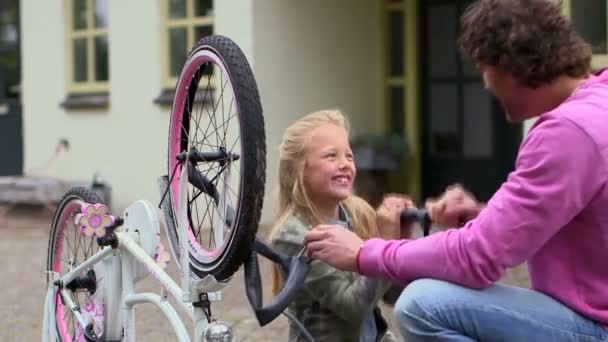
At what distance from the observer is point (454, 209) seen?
8.84ft

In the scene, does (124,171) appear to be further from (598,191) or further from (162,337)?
(598,191)

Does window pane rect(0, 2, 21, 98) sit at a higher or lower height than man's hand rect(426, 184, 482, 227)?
higher

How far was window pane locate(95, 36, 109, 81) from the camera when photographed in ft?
39.0

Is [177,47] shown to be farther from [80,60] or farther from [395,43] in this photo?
[395,43]

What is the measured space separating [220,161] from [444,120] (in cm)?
795

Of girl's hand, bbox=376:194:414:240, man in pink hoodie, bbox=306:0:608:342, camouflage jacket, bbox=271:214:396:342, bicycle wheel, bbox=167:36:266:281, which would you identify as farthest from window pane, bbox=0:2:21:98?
man in pink hoodie, bbox=306:0:608:342

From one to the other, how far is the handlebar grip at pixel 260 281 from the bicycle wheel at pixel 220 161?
2.0 inches

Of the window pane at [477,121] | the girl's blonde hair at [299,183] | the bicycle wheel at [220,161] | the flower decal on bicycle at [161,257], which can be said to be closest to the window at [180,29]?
the window pane at [477,121]

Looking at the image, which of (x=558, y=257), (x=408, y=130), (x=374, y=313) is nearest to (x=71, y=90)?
(x=408, y=130)

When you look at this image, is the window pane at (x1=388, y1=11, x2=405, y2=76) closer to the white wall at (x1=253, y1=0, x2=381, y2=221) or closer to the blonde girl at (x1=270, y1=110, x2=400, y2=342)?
the white wall at (x1=253, y1=0, x2=381, y2=221)

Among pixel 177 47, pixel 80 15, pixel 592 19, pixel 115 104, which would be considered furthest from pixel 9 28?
pixel 592 19

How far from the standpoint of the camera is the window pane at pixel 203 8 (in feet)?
34.3

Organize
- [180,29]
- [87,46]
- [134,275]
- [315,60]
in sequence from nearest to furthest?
1. [134,275]
2. [315,60]
3. [180,29]
4. [87,46]

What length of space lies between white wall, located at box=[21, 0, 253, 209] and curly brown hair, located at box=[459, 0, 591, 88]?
731 centimetres
